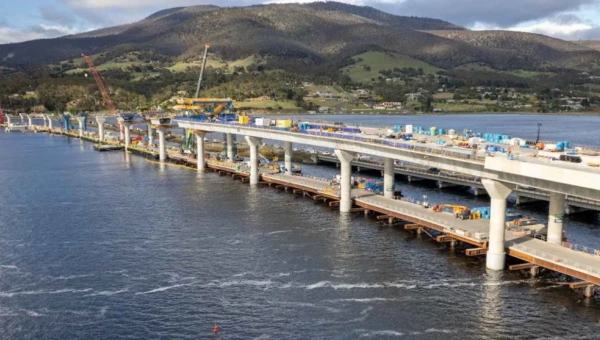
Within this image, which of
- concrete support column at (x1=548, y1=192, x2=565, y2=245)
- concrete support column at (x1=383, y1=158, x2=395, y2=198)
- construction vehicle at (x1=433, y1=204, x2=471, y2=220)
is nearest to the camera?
concrete support column at (x1=548, y1=192, x2=565, y2=245)

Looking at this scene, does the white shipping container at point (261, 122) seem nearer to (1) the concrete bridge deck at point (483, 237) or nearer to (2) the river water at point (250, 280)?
(1) the concrete bridge deck at point (483, 237)

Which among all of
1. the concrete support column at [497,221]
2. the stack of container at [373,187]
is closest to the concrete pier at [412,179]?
the stack of container at [373,187]

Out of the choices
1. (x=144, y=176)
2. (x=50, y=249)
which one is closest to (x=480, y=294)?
(x=50, y=249)

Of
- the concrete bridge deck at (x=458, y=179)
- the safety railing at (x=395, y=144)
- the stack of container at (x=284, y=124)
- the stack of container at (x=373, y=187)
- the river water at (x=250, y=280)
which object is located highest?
the stack of container at (x=284, y=124)

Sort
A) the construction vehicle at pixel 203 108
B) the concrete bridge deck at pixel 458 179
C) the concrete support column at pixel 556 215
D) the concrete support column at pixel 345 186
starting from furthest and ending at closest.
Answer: the construction vehicle at pixel 203 108
the concrete bridge deck at pixel 458 179
the concrete support column at pixel 345 186
the concrete support column at pixel 556 215

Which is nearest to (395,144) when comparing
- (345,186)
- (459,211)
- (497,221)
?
(345,186)

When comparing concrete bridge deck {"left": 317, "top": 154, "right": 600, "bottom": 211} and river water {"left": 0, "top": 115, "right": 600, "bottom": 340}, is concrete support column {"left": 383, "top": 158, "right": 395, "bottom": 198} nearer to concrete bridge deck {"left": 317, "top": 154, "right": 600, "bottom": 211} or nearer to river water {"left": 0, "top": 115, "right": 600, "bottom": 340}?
river water {"left": 0, "top": 115, "right": 600, "bottom": 340}

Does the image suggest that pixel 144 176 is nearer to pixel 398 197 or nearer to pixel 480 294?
pixel 398 197

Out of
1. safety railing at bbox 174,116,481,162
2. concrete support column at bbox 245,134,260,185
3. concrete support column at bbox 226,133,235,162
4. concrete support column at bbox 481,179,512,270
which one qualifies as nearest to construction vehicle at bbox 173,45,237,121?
concrete support column at bbox 226,133,235,162
